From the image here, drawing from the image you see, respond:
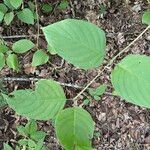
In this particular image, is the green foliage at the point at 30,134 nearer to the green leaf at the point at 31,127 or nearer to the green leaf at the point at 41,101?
the green leaf at the point at 31,127

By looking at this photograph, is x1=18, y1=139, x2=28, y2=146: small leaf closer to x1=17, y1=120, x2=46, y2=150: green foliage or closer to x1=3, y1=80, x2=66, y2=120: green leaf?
x1=17, y1=120, x2=46, y2=150: green foliage

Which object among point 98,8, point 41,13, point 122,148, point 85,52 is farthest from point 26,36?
point 85,52

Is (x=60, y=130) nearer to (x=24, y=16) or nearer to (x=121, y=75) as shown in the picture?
(x=121, y=75)

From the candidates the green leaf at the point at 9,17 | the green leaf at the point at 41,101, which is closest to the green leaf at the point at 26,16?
the green leaf at the point at 9,17

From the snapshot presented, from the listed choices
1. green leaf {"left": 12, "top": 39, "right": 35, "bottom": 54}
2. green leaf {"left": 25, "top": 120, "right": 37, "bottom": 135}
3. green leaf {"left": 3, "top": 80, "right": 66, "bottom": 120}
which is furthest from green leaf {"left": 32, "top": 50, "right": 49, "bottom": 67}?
green leaf {"left": 3, "top": 80, "right": 66, "bottom": 120}

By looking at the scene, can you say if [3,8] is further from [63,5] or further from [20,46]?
[63,5]

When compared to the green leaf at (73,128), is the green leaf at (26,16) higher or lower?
lower
